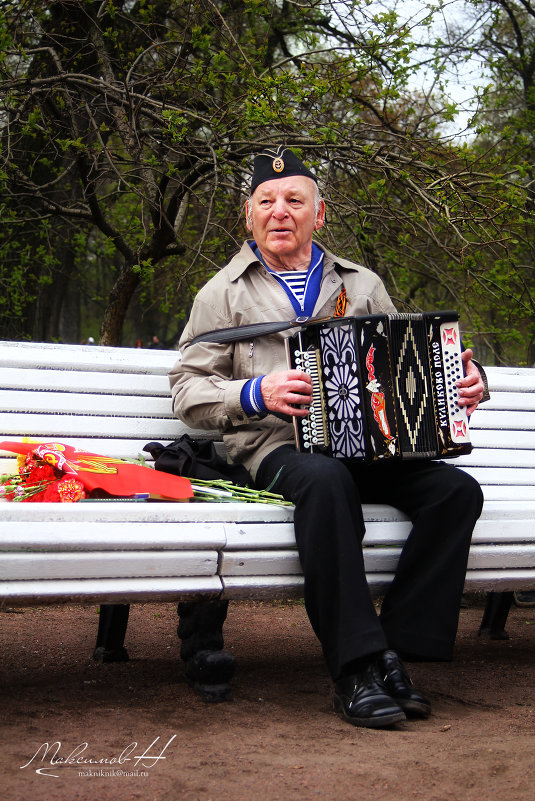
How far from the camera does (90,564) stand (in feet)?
9.21

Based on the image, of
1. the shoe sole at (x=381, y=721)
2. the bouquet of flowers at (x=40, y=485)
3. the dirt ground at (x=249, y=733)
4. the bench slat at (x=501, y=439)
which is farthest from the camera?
the bench slat at (x=501, y=439)

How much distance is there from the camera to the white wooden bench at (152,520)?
2.79 m

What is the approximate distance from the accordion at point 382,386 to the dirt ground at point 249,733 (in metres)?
0.89

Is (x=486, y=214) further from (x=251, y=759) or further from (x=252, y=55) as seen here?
(x=251, y=759)

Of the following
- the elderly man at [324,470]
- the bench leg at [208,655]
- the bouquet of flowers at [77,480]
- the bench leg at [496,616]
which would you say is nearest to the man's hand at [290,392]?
the elderly man at [324,470]

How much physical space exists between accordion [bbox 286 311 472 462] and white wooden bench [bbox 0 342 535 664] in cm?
29

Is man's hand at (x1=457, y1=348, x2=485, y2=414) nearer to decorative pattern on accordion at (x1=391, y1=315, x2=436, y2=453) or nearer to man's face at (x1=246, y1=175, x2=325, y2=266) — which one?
decorative pattern on accordion at (x1=391, y1=315, x2=436, y2=453)

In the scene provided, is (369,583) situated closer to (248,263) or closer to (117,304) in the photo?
(248,263)

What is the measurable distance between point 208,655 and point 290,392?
907mm

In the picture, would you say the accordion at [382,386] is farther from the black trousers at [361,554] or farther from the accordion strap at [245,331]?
the accordion strap at [245,331]

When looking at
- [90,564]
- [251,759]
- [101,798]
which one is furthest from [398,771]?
[90,564]

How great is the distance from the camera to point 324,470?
3098 mm

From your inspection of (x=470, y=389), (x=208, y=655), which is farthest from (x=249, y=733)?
(x=470, y=389)

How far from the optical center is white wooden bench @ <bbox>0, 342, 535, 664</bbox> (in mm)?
2787
